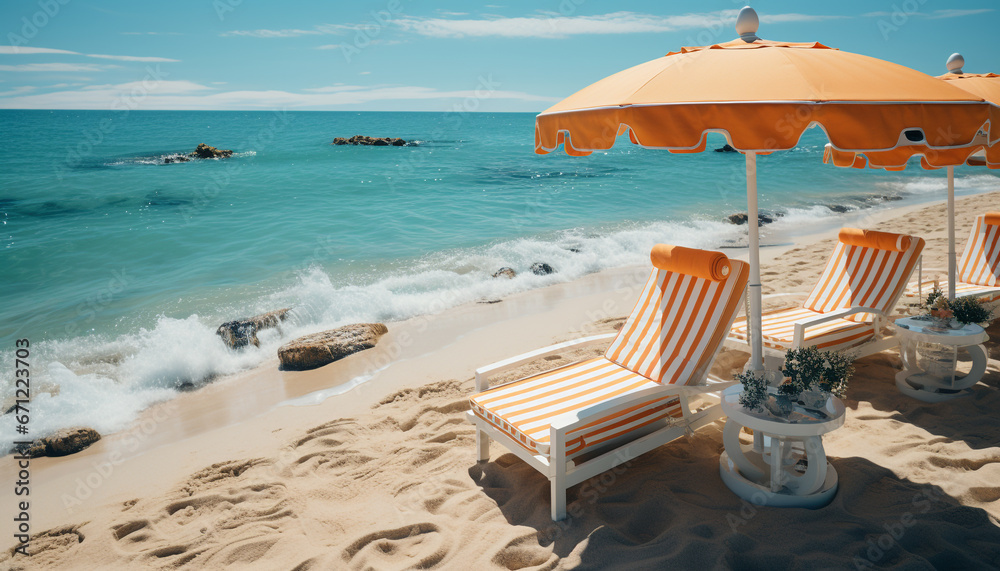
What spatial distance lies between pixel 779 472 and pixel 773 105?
2142 millimetres

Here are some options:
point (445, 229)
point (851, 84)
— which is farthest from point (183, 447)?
point (445, 229)

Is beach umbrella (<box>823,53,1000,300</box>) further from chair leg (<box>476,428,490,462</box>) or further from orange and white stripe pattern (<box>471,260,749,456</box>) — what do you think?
chair leg (<box>476,428,490,462</box>)

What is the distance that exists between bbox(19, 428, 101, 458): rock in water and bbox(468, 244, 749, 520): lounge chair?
388cm

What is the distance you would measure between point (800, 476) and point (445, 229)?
12569 mm

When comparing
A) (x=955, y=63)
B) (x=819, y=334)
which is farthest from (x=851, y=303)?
(x=955, y=63)

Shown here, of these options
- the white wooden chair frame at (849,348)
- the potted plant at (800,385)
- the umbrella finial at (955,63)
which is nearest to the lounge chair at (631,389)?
the potted plant at (800,385)

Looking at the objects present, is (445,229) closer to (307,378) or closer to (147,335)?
(147,335)

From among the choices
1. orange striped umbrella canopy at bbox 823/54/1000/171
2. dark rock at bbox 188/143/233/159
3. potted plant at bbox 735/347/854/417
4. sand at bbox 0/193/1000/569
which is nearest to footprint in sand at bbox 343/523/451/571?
sand at bbox 0/193/1000/569

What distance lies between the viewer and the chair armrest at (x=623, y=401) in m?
3.18

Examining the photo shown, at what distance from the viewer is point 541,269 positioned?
34.2 feet

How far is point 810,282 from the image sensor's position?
8289mm

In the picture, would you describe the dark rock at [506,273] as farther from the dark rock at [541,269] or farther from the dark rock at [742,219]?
the dark rock at [742,219]

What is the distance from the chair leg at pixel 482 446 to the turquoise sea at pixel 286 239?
244 cm

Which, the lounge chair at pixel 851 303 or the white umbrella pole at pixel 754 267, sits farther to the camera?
the lounge chair at pixel 851 303
